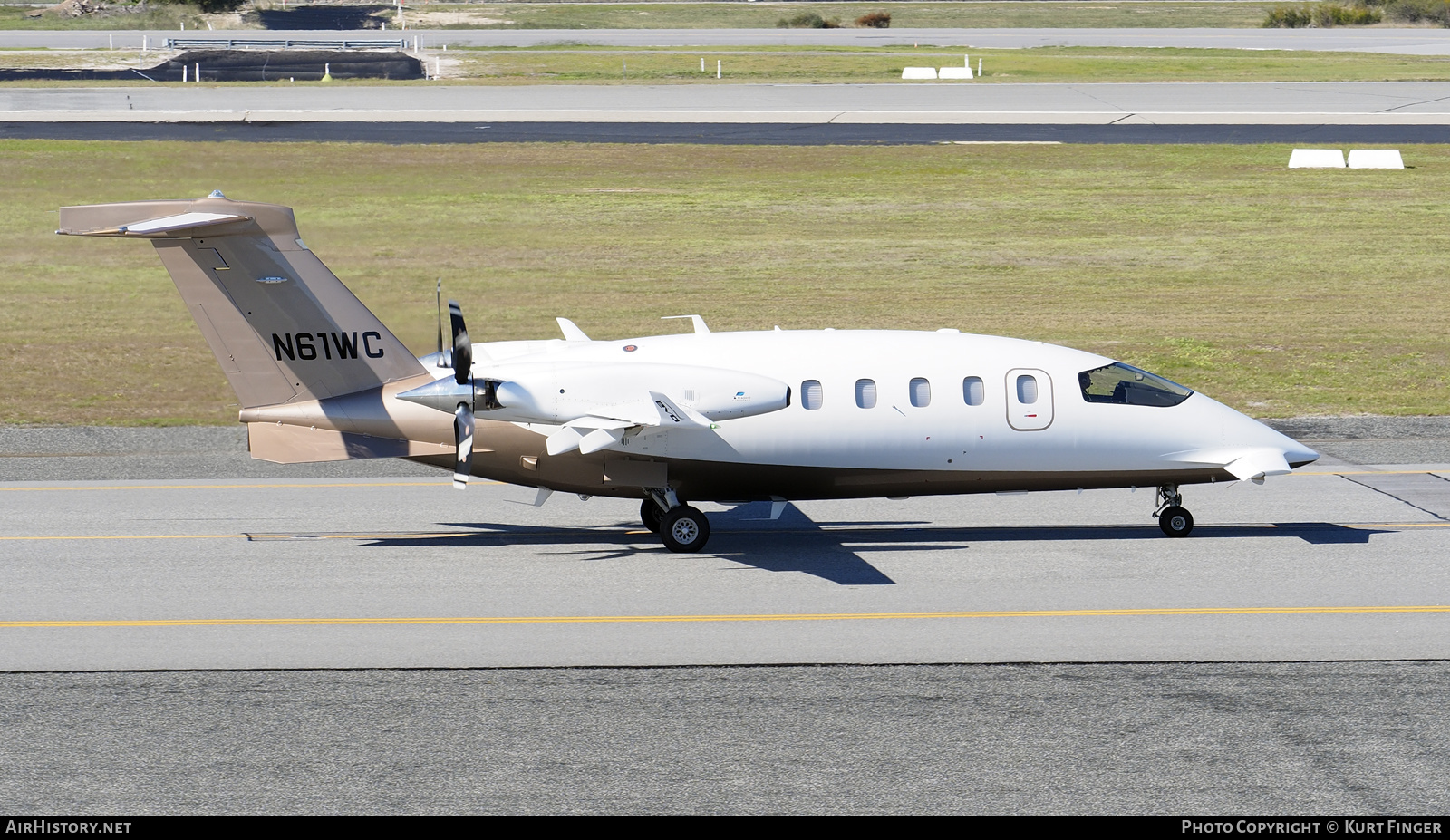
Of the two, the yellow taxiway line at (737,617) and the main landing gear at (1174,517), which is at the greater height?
the main landing gear at (1174,517)

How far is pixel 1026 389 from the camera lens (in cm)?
1894

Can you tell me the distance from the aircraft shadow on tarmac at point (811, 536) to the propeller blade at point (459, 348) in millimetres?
3096

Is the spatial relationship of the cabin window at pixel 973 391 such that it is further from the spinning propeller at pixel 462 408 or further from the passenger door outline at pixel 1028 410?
the spinning propeller at pixel 462 408

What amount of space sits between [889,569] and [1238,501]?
6.75 m

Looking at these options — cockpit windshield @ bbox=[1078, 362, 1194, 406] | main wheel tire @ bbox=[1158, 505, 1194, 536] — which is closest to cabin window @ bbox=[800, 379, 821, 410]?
cockpit windshield @ bbox=[1078, 362, 1194, 406]

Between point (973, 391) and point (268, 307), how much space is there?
897 cm

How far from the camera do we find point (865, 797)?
1151 cm

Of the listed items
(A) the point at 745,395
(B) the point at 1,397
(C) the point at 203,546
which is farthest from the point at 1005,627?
(B) the point at 1,397

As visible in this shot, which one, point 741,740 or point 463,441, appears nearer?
point 741,740

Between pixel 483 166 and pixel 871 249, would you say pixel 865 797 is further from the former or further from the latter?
pixel 483 166

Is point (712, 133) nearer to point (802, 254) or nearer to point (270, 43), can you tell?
point (802, 254)

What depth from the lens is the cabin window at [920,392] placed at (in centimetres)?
1869

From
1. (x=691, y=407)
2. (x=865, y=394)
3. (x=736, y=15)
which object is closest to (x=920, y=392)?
(x=865, y=394)

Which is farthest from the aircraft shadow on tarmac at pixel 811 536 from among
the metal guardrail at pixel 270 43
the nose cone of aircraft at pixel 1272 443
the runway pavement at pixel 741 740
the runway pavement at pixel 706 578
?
the metal guardrail at pixel 270 43
